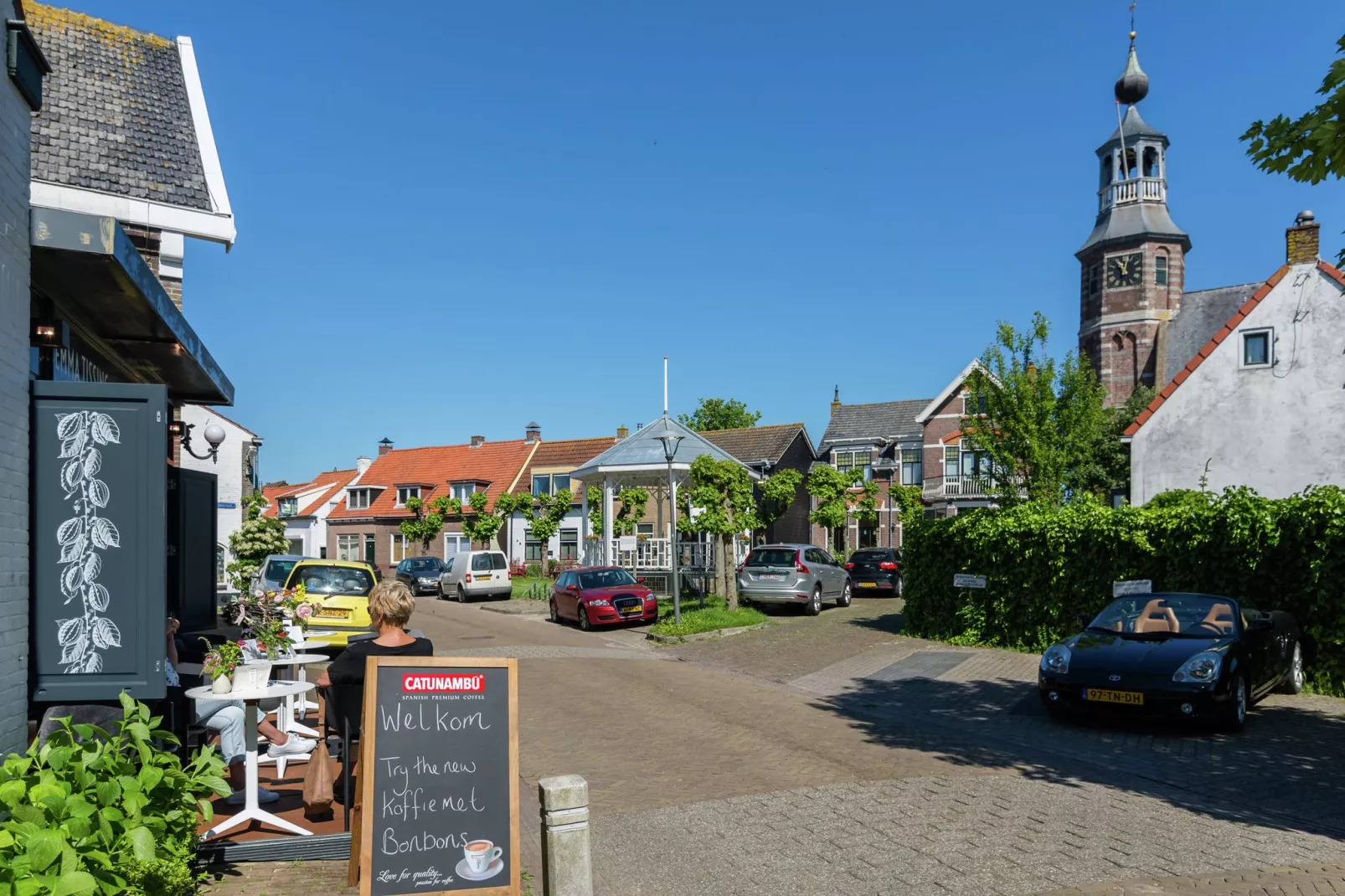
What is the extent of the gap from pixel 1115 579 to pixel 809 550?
34.5ft

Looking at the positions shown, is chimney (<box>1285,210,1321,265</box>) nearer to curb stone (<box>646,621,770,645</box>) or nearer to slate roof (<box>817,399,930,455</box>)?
curb stone (<box>646,621,770,645</box>)

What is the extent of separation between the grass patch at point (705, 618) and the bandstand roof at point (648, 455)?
4.93 metres

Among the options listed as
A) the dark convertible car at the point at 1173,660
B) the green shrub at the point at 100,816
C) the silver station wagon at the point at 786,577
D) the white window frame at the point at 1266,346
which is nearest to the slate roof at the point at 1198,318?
the white window frame at the point at 1266,346

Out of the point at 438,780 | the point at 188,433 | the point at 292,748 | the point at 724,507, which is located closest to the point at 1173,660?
the point at 438,780

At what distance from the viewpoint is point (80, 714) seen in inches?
205

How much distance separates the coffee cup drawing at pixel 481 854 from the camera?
4.85 metres

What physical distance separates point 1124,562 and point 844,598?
11.5 m

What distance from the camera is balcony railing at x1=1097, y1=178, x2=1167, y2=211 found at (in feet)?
206

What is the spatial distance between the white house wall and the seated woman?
1975cm

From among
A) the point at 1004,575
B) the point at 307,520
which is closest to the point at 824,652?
the point at 1004,575

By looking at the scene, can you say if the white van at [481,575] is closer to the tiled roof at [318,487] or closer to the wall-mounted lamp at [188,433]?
the wall-mounted lamp at [188,433]

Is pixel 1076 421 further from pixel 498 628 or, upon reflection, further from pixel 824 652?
pixel 498 628

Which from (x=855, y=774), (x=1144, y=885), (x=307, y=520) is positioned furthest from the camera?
(x=307, y=520)

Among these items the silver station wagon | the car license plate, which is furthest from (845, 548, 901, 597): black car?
the car license plate
